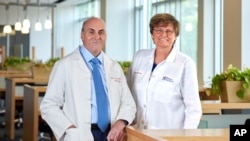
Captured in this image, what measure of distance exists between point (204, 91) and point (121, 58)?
9438 millimetres

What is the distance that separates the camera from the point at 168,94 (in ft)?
10.3

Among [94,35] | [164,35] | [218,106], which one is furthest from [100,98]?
[218,106]

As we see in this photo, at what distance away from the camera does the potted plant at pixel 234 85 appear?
4.36m

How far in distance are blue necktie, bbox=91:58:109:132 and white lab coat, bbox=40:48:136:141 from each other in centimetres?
4

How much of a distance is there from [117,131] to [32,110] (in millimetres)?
3775

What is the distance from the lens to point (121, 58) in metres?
14.6

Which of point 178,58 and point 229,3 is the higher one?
point 229,3

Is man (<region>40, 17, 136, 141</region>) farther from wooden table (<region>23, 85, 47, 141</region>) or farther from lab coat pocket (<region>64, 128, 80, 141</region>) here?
wooden table (<region>23, 85, 47, 141</region>)

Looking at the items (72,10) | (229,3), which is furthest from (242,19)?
(72,10)

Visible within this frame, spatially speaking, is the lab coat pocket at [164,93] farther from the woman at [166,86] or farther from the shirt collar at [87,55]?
the shirt collar at [87,55]

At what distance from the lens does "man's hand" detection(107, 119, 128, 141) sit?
109 inches

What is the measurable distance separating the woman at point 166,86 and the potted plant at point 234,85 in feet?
A: 4.16

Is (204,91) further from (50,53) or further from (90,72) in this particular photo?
(50,53)

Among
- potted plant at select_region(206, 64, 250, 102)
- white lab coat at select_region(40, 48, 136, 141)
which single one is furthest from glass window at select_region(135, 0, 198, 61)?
white lab coat at select_region(40, 48, 136, 141)
